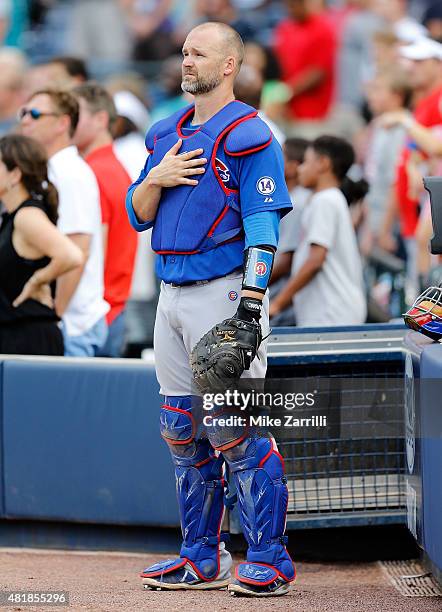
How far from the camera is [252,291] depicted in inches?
171

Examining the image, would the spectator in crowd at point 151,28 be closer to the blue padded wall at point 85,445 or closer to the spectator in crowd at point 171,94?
the spectator in crowd at point 171,94

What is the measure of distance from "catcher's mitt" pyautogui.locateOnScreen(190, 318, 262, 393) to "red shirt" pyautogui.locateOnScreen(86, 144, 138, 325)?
8.50 feet

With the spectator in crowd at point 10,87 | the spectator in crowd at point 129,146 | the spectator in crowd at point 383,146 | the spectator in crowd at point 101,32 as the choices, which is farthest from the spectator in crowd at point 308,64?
the spectator in crowd at point 129,146

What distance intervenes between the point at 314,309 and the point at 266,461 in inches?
102

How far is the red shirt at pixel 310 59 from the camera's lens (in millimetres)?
12797

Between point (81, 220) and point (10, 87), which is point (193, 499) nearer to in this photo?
point (81, 220)

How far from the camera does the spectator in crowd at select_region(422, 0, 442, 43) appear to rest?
1197cm

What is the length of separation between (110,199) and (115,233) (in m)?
0.21

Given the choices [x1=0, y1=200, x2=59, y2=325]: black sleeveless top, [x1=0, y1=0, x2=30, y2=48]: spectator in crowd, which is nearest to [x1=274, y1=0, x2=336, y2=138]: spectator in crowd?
[x1=0, y1=0, x2=30, y2=48]: spectator in crowd

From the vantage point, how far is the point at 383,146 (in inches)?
407

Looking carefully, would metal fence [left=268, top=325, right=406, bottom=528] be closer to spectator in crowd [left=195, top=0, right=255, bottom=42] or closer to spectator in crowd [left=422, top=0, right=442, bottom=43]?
spectator in crowd [left=422, top=0, right=442, bottom=43]

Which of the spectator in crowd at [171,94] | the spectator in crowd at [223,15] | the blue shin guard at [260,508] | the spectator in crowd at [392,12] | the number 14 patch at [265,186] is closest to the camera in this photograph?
the number 14 patch at [265,186]

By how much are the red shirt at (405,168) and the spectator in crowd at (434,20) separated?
2.52m

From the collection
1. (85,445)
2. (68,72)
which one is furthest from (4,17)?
(85,445)
